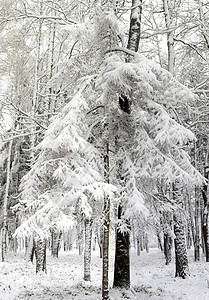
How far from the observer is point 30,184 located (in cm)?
788

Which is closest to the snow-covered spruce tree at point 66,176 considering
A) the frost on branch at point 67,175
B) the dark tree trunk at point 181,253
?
the frost on branch at point 67,175

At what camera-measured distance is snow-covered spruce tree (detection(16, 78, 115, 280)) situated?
20.7 feet

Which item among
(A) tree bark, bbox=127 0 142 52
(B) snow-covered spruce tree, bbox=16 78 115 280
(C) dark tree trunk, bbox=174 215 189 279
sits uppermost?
(A) tree bark, bbox=127 0 142 52

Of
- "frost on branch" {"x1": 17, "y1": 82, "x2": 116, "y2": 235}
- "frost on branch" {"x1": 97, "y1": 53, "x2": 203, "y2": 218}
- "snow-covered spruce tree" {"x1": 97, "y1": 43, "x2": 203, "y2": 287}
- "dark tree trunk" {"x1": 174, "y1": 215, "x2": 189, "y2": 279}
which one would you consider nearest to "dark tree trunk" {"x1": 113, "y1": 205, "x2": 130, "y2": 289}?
"snow-covered spruce tree" {"x1": 97, "y1": 43, "x2": 203, "y2": 287}

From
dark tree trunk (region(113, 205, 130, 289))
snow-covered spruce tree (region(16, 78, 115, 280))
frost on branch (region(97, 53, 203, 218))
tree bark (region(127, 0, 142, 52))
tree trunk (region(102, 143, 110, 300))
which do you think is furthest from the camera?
tree bark (region(127, 0, 142, 52))

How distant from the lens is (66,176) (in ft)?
21.3

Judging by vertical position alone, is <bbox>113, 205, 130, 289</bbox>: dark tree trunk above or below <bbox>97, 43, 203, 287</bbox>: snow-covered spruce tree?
below

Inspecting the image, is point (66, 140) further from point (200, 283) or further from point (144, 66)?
point (200, 283)

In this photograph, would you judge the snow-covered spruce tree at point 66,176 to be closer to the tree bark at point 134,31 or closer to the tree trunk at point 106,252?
the tree trunk at point 106,252

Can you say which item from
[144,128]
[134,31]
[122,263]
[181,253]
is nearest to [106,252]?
[122,263]

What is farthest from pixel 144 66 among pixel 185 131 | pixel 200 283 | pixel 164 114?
pixel 200 283

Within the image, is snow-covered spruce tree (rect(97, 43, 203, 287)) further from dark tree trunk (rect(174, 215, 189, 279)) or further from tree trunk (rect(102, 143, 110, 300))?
dark tree trunk (rect(174, 215, 189, 279))

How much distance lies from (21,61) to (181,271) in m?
13.4

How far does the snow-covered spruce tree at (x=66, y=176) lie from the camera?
20.7 ft
